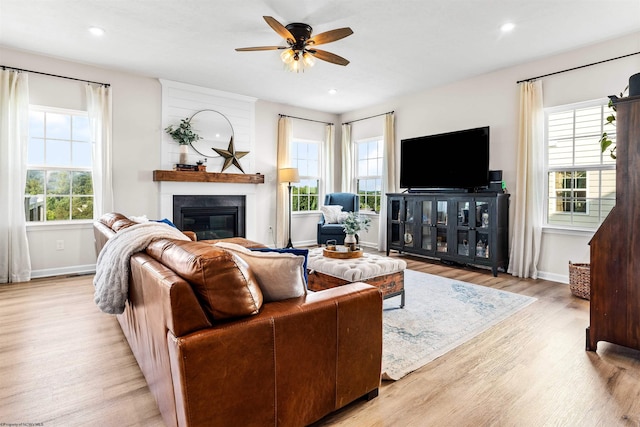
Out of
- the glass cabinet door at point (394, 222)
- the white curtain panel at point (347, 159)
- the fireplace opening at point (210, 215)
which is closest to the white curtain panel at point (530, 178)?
the glass cabinet door at point (394, 222)

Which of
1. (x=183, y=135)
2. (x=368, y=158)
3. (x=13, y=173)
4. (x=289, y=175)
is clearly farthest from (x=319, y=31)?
(x=13, y=173)

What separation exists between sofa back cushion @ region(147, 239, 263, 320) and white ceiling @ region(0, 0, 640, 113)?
2637mm

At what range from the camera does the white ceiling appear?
308 cm

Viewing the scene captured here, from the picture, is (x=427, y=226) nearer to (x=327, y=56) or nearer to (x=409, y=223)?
(x=409, y=223)

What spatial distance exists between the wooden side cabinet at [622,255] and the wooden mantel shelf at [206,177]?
15.3 ft

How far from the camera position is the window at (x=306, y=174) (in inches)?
265

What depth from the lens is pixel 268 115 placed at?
625cm

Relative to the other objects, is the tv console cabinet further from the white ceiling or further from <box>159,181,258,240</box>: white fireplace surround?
<box>159,181,258,240</box>: white fireplace surround

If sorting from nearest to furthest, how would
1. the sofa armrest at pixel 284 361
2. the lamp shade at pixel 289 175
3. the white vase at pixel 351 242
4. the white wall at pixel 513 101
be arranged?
the sofa armrest at pixel 284 361, the white vase at pixel 351 242, the white wall at pixel 513 101, the lamp shade at pixel 289 175

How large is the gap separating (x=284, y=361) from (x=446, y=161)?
175 inches

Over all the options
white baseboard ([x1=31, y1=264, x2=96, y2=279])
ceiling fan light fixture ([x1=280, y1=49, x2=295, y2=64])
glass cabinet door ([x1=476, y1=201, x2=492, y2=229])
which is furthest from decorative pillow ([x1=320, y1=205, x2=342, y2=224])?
white baseboard ([x1=31, y1=264, x2=96, y2=279])

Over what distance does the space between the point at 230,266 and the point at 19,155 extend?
4.37 m

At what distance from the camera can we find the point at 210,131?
216 inches

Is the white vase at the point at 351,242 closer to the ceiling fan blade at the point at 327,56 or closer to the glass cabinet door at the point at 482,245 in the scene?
the ceiling fan blade at the point at 327,56
